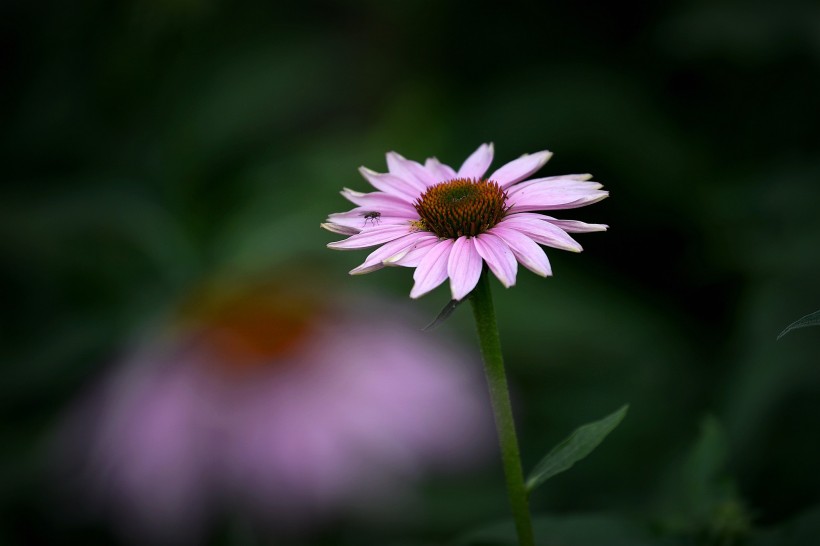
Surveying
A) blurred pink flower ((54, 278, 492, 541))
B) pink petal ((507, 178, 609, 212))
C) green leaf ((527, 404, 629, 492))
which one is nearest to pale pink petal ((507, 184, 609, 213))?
pink petal ((507, 178, 609, 212))

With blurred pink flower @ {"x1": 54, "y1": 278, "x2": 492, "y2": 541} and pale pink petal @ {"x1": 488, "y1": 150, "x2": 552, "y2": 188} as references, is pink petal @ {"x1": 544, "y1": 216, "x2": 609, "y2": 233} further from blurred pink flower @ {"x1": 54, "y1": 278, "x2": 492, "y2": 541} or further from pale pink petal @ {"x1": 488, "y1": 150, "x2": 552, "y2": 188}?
blurred pink flower @ {"x1": 54, "y1": 278, "x2": 492, "y2": 541}

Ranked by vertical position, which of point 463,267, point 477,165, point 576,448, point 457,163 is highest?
point 457,163

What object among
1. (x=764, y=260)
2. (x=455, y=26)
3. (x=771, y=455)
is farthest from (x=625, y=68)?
(x=771, y=455)

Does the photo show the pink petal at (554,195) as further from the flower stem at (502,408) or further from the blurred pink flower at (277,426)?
the blurred pink flower at (277,426)

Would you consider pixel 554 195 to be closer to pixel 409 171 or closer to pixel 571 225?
pixel 571 225

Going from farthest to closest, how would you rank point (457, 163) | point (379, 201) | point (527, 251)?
point (457, 163), point (379, 201), point (527, 251)

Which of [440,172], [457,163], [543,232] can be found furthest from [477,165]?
[457,163]

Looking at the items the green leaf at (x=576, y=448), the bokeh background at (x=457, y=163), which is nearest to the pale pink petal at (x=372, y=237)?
the green leaf at (x=576, y=448)
